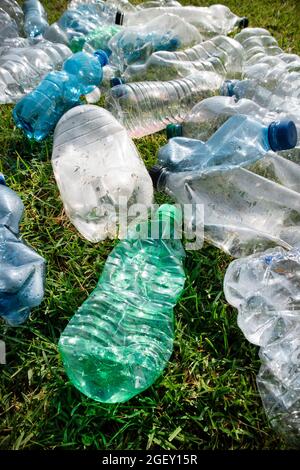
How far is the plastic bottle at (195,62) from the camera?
7.72ft

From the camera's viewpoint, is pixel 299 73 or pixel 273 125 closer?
pixel 273 125

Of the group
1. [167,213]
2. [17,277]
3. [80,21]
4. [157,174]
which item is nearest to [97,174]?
[157,174]

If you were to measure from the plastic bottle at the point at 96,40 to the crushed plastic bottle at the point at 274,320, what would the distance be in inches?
67.7

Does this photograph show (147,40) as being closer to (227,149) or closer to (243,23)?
(243,23)

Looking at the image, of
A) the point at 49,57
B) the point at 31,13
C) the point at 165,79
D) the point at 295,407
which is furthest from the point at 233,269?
the point at 31,13

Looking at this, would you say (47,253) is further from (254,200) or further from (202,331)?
(254,200)

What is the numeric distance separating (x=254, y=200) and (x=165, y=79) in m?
0.98

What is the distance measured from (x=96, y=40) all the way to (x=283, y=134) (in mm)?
1630

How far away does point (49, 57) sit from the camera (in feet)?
8.21

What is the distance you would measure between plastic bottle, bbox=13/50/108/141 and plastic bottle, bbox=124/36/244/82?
0.26 meters

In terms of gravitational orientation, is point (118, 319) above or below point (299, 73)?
below

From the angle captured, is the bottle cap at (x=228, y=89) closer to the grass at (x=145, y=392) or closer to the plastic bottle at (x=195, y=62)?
the plastic bottle at (x=195, y=62)

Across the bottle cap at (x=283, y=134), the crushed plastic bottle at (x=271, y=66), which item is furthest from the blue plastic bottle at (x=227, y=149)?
the crushed plastic bottle at (x=271, y=66)

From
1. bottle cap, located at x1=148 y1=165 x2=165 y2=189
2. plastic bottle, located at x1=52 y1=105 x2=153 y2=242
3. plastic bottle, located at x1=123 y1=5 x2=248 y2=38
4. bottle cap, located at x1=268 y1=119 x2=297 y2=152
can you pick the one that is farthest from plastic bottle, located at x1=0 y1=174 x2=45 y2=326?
plastic bottle, located at x1=123 y1=5 x2=248 y2=38
